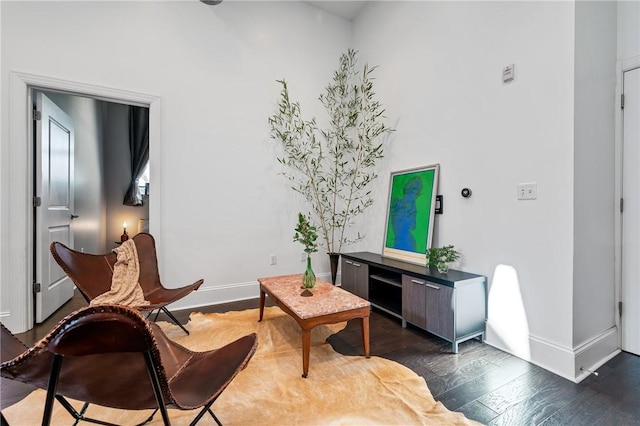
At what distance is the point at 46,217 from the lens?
2.86 metres

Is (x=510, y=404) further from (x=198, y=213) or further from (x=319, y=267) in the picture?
(x=198, y=213)

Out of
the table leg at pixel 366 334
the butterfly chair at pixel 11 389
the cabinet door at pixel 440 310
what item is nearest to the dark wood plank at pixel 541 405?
the cabinet door at pixel 440 310

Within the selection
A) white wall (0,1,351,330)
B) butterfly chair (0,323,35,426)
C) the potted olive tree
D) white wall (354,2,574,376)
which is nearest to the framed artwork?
white wall (354,2,574,376)

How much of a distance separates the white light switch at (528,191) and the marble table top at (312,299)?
4.83 ft

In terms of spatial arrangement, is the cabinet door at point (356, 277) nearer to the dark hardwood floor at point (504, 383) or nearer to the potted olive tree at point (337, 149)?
the potted olive tree at point (337, 149)

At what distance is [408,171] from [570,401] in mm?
2346

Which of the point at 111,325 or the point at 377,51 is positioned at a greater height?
the point at 377,51

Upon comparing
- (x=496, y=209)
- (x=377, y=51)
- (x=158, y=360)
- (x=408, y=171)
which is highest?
(x=377, y=51)

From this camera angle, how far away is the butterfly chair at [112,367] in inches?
32.6

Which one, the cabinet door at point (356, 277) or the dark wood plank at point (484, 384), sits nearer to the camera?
the dark wood plank at point (484, 384)

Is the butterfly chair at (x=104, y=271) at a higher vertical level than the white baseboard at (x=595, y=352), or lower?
higher

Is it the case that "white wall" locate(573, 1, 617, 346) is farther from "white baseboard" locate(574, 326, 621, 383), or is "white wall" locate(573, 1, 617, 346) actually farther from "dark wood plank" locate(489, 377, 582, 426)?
"dark wood plank" locate(489, 377, 582, 426)

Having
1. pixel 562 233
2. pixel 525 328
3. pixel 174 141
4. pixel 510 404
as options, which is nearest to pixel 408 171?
pixel 562 233

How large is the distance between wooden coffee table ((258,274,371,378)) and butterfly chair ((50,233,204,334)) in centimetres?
89
